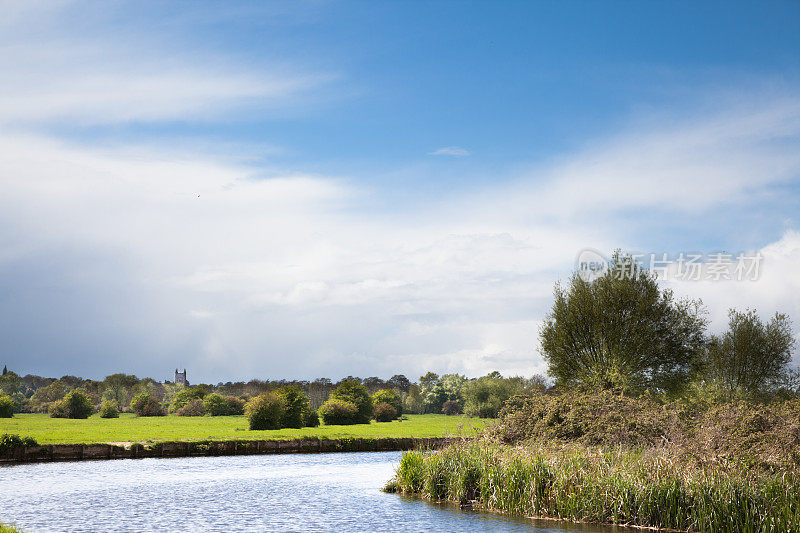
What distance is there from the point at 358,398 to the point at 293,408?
1293 cm

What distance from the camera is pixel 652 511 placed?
19.5 metres

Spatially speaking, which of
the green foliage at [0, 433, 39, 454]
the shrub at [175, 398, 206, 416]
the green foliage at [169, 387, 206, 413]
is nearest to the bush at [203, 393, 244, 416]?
the shrub at [175, 398, 206, 416]

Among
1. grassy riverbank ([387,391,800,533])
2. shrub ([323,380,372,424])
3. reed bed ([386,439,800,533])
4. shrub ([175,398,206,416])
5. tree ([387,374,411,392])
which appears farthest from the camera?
tree ([387,374,411,392])

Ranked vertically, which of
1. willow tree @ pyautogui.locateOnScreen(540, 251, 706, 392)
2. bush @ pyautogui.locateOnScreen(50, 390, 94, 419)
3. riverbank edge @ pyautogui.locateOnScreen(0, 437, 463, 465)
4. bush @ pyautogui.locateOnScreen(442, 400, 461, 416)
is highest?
willow tree @ pyautogui.locateOnScreen(540, 251, 706, 392)

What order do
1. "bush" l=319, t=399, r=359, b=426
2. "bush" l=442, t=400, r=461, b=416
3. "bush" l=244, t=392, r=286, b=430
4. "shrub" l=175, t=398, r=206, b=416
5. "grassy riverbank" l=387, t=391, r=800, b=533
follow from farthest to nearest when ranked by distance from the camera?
1. "bush" l=442, t=400, r=461, b=416
2. "shrub" l=175, t=398, r=206, b=416
3. "bush" l=319, t=399, r=359, b=426
4. "bush" l=244, t=392, r=286, b=430
5. "grassy riverbank" l=387, t=391, r=800, b=533

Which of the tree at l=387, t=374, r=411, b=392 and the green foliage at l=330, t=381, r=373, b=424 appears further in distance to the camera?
the tree at l=387, t=374, r=411, b=392

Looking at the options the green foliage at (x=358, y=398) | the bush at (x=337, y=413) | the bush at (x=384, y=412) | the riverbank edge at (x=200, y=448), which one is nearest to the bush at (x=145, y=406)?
the green foliage at (x=358, y=398)

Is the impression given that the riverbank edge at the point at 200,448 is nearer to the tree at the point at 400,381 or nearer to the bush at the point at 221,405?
the bush at the point at 221,405

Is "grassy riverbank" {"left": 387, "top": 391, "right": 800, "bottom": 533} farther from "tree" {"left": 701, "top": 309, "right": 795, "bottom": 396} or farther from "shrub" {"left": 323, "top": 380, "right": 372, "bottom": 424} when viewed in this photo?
"shrub" {"left": 323, "top": 380, "right": 372, "bottom": 424}

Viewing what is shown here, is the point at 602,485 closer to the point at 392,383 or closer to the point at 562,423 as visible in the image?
the point at 562,423

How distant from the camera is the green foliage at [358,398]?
82250mm

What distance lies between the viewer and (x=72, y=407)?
3509 inches

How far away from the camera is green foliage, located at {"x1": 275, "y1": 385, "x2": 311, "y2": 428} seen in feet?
233

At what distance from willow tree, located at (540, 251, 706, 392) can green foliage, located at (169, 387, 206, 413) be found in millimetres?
71881
